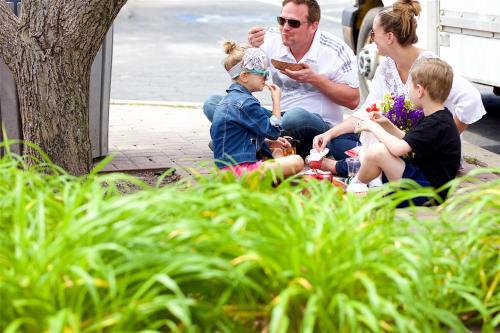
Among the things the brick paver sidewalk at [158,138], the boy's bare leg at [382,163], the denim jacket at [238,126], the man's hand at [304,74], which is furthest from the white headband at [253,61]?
the boy's bare leg at [382,163]

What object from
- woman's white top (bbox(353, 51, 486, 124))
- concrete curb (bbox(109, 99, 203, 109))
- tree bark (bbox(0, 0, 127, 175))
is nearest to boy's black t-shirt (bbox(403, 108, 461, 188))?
woman's white top (bbox(353, 51, 486, 124))

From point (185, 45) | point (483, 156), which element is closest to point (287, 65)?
point (483, 156)

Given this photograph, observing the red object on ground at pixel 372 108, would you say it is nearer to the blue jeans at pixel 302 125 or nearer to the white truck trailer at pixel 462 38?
the blue jeans at pixel 302 125

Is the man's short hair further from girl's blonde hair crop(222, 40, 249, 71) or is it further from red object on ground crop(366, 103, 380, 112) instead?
red object on ground crop(366, 103, 380, 112)

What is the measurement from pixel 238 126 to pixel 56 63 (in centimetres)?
113

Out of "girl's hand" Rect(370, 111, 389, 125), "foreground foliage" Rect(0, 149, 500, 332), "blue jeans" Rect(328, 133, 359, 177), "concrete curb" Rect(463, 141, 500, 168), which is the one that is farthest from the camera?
"concrete curb" Rect(463, 141, 500, 168)

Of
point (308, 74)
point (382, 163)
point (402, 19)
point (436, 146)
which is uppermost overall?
point (402, 19)

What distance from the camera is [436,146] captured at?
17.7 feet

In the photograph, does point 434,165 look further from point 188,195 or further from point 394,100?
point 188,195

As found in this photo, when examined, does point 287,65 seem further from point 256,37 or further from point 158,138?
point 158,138

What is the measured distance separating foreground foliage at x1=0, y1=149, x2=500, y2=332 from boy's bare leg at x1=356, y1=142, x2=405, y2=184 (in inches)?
90.5

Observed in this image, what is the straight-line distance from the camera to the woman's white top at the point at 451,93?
616cm

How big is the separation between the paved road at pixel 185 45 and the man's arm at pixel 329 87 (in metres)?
2.23

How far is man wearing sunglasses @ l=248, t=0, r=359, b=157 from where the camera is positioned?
21.2 ft
